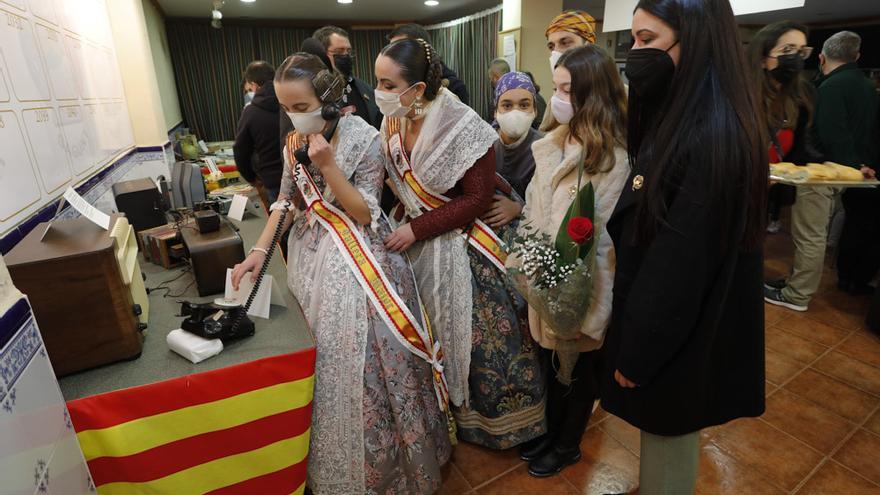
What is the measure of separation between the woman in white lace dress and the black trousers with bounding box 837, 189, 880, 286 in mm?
3160

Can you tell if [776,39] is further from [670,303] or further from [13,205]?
[13,205]

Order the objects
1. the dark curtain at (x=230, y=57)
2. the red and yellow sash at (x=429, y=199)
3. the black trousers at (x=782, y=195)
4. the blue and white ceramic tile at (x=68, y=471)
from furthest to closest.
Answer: the dark curtain at (x=230, y=57)
the black trousers at (x=782, y=195)
the red and yellow sash at (x=429, y=199)
the blue and white ceramic tile at (x=68, y=471)

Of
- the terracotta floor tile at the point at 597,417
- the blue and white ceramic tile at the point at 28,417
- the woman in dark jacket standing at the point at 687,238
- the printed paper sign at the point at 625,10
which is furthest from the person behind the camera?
the printed paper sign at the point at 625,10

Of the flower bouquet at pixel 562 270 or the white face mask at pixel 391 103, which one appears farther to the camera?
the white face mask at pixel 391 103

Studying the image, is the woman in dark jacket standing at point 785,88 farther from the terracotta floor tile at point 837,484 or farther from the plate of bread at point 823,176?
the terracotta floor tile at point 837,484

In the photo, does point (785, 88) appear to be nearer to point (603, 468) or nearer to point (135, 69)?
point (603, 468)

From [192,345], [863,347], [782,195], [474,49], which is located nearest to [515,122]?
[192,345]

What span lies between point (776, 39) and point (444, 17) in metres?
4.93

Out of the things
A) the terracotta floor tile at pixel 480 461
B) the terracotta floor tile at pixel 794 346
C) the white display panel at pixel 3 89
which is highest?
the white display panel at pixel 3 89

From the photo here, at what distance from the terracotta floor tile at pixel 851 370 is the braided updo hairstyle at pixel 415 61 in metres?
2.39

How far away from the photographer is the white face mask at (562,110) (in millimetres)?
1356

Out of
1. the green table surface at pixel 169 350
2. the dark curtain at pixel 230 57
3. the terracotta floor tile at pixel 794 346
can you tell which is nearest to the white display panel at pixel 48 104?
the green table surface at pixel 169 350

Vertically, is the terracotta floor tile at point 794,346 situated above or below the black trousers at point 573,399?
below

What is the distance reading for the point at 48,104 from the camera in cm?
144
